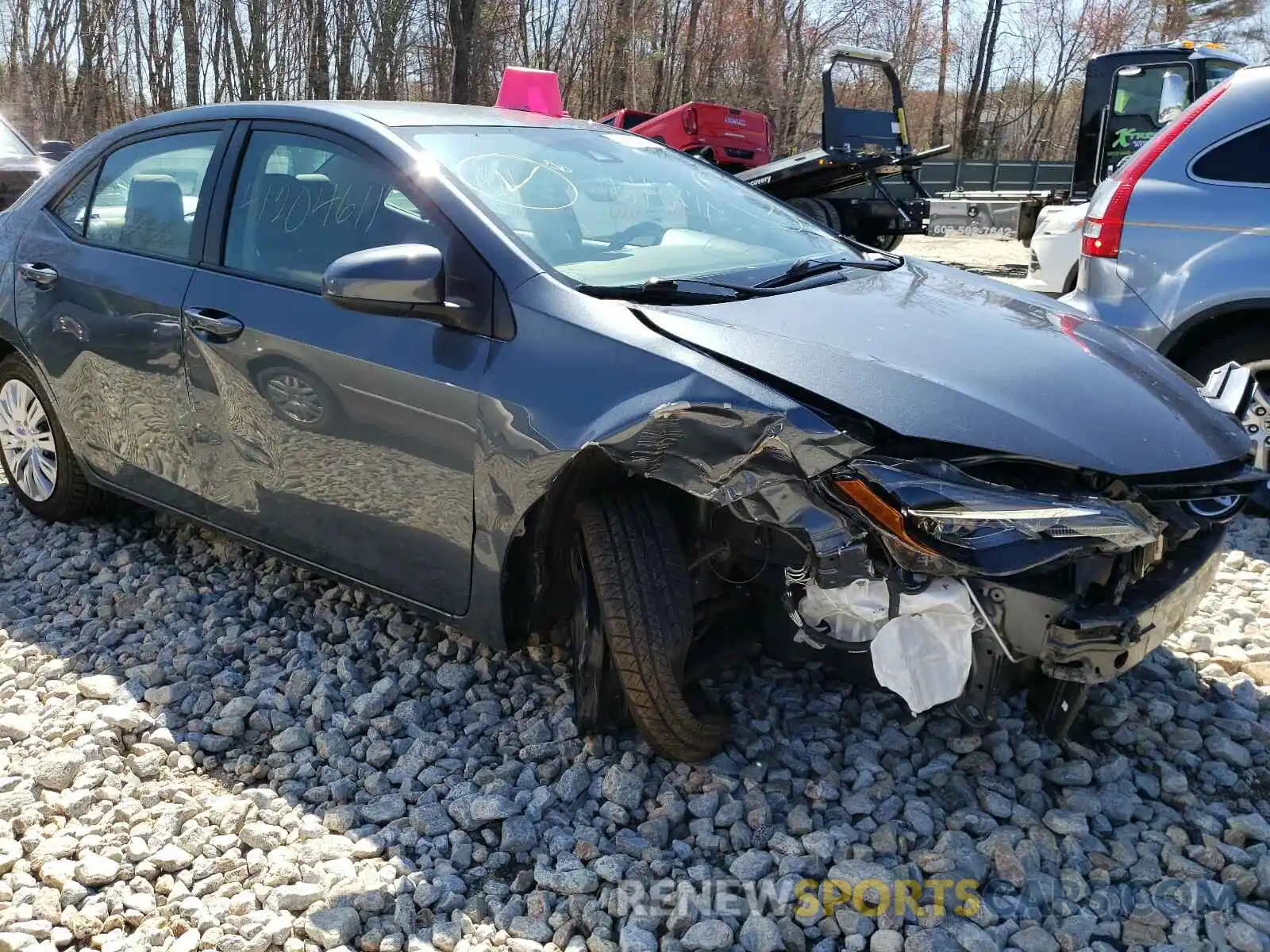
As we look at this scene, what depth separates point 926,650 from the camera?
7.38ft

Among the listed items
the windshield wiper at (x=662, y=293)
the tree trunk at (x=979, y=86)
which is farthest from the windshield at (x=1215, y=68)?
the tree trunk at (x=979, y=86)

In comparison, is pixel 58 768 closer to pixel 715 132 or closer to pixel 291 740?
pixel 291 740

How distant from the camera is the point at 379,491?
2.85 m

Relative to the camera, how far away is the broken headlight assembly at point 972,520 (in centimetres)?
204

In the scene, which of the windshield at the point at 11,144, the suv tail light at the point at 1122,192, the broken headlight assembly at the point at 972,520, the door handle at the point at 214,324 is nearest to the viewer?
the broken headlight assembly at the point at 972,520

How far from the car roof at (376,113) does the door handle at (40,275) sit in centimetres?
67

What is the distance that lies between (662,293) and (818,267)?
0.62 meters

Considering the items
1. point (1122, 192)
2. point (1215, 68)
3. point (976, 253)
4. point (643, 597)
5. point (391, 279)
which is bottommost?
point (643, 597)

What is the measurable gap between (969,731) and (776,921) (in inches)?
34.7

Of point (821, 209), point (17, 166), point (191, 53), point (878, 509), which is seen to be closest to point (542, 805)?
point (878, 509)

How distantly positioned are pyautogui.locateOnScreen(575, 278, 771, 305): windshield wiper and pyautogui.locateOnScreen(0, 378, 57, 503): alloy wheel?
262cm

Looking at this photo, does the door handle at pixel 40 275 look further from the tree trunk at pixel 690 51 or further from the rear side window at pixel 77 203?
the tree trunk at pixel 690 51

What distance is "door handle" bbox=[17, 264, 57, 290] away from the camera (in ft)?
12.6

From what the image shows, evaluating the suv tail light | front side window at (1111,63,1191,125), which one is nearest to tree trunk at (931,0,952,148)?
front side window at (1111,63,1191,125)
